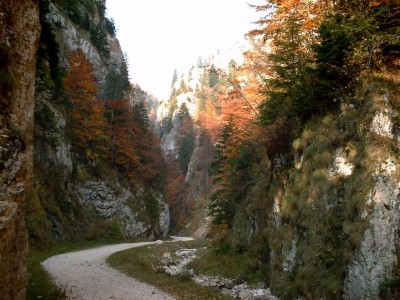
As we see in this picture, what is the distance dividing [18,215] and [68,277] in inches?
332

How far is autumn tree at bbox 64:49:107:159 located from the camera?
3338 cm

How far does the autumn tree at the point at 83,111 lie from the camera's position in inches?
1314

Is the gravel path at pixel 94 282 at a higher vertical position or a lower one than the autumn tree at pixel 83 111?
lower

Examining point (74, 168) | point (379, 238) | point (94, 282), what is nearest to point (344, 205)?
point (379, 238)

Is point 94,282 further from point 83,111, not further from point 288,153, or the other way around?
point 83,111

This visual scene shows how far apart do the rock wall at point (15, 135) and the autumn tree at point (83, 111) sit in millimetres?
26056

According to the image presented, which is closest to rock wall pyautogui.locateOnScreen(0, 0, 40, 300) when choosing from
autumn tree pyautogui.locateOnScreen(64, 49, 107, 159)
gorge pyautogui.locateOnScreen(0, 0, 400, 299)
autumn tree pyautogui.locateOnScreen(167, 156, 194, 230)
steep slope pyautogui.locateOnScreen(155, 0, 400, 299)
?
gorge pyautogui.locateOnScreen(0, 0, 400, 299)

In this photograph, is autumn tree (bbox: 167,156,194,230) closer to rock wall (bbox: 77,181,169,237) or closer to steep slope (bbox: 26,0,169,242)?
steep slope (bbox: 26,0,169,242)

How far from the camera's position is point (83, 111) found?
35.3 m

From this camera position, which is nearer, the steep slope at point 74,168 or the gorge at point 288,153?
the gorge at point 288,153

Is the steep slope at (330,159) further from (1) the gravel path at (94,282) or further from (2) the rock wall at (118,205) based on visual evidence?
(2) the rock wall at (118,205)

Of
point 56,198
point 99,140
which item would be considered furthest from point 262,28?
point 99,140

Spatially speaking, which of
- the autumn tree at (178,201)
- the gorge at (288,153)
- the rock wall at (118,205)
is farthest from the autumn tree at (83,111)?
the autumn tree at (178,201)

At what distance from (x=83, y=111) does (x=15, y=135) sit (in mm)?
29470
